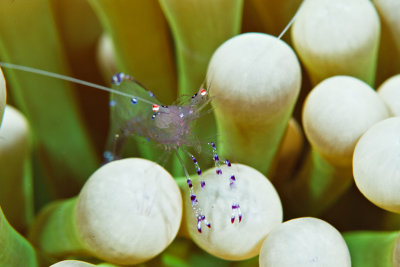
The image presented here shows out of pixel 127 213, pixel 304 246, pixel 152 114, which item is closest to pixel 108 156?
pixel 152 114

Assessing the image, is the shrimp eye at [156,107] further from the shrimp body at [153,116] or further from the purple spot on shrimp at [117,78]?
the purple spot on shrimp at [117,78]

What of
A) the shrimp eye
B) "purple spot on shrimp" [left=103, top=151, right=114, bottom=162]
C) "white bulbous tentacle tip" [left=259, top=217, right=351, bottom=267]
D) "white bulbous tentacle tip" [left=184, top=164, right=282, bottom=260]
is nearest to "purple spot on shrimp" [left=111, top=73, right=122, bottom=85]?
the shrimp eye

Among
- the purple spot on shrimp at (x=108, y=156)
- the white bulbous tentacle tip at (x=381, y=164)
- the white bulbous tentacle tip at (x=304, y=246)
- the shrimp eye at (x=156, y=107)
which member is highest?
the shrimp eye at (x=156, y=107)

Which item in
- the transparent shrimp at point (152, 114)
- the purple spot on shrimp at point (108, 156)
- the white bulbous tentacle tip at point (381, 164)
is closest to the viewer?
the white bulbous tentacle tip at point (381, 164)

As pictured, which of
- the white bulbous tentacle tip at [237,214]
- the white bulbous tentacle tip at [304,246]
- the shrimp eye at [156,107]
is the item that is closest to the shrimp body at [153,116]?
the shrimp eye at [156,107]

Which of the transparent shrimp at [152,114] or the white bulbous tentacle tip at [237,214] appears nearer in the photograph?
the white bulbous tentacle tip at [237,214]

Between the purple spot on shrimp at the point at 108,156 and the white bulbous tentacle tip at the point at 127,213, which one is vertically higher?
the white bulbous tentacle tip at the point at 127,213

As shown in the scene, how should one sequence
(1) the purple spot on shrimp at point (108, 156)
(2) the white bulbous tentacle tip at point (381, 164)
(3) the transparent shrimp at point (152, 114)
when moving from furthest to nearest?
(1) the purple spot on shrimp at point (108, 156) < (3) the transparent shrimp at point (152, 114) < (2) the white bulbous tentacle tip at point (381, 164)

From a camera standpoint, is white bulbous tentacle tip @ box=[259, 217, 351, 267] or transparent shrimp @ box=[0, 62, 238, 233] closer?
white bulbous tentacle tip @ box=[259, 217, 351, 267]

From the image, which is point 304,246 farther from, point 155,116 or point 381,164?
point 155,116

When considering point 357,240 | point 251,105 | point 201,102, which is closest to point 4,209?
point 201,102

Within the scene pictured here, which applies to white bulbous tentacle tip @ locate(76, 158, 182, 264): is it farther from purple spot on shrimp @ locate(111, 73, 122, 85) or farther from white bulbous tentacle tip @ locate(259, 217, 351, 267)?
purple spot on shrimp @ locate(111, 73, 122, 85)

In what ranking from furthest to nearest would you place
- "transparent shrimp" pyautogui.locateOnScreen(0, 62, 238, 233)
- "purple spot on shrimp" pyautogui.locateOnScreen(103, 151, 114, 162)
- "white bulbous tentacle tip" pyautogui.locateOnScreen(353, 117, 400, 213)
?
1. "purple spot on shrimp" pyautogui.locateOnScreen(103, 151, 114, 162)
2. "transparent shrimp" pyautogui.locateOnScreen(0, 62, 238, 233)
3. "white bulbous tentacle tip" pyautogui.locateOnScreen(353, 117, 400, 213)
